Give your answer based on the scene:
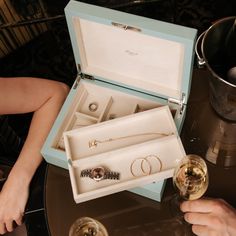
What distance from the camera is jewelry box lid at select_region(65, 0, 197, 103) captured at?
0.81 meters

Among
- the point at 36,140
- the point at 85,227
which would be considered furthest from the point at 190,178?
the point at 36,140

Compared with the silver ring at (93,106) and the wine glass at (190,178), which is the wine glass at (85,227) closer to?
the wine glass at (190,178)

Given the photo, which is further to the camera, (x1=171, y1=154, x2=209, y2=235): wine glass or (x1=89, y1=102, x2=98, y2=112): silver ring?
(x1=89, y1=102, x2=98, y2=112): silver ring

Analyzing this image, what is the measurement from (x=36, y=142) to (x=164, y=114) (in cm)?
33

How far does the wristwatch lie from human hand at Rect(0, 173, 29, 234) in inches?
7.3

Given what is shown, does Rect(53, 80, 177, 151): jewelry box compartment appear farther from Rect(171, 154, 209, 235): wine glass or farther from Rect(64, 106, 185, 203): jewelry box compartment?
Rect(171, 154, 209, 235): wine glass

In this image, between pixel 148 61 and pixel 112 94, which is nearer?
pixel 148 61

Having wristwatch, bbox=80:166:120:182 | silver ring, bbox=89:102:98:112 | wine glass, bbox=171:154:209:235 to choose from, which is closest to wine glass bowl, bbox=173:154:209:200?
wine glass, bbox=171:154:209:235

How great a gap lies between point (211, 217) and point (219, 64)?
390 millimetres

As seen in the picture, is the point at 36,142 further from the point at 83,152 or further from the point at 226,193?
the point at 226,193

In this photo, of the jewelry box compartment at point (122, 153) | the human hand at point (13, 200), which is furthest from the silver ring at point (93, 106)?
the human hand at point (13, 200)

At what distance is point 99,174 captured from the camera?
0.87 metres

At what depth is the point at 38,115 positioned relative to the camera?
1059 mm

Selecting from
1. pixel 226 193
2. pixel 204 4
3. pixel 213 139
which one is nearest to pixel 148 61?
pixel 213 139
